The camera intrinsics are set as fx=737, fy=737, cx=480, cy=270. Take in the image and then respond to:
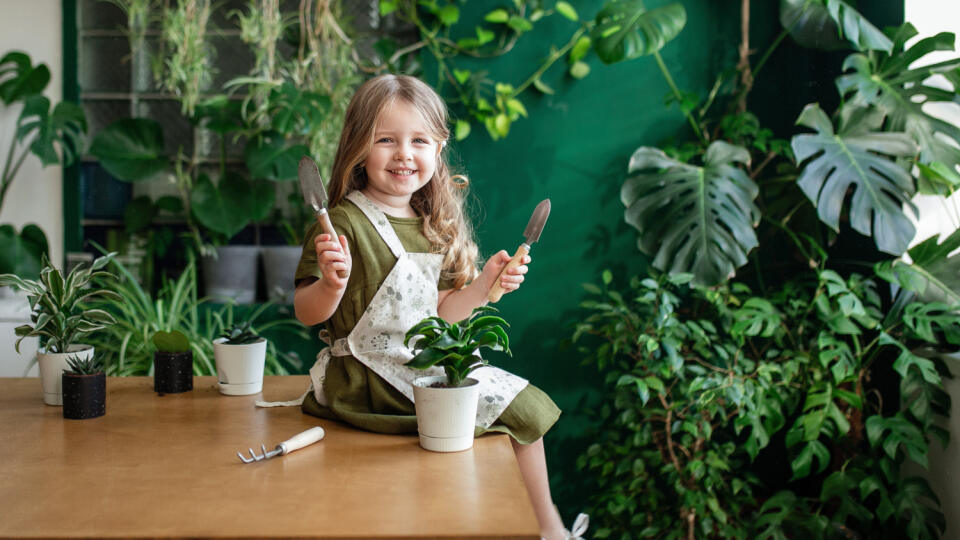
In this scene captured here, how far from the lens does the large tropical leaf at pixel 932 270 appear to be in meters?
1.90

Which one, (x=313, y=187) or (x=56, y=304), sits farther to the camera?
(x=56, y=304)

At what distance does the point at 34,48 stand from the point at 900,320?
315cm

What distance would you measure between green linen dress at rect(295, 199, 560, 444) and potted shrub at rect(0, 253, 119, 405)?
41 centimetres

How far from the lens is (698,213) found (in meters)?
2.17

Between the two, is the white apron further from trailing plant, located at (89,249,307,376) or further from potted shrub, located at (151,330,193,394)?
trailing plant, located at (89,249,307,376)

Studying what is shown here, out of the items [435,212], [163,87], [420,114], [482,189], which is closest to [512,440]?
[435,212]

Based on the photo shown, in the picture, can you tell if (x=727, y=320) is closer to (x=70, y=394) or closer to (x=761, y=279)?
(x=761, y=279)

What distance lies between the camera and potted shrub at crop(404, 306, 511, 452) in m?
1.14

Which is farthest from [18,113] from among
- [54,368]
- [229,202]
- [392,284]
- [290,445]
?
[290,445]

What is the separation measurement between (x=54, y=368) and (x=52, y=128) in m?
1.62

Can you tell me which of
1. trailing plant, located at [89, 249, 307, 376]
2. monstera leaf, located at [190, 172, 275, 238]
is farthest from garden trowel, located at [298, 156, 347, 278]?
monstera leaf, located at [190, 172, 275, 238]

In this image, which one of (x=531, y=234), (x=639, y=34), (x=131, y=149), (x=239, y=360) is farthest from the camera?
(x=131, y=149)

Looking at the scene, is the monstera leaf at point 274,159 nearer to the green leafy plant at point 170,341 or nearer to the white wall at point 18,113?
the white wall at point 18,113

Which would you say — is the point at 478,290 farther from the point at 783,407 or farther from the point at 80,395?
the point at 783,407
